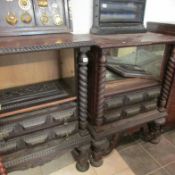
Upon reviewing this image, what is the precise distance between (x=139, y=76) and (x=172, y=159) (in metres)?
0.85

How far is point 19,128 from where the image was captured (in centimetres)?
110

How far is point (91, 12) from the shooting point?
4.66 ft

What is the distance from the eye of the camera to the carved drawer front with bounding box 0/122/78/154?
3.64 ft

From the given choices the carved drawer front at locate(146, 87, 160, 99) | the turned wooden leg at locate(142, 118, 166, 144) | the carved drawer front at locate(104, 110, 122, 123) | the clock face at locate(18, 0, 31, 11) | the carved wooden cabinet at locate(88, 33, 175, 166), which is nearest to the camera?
the clock face at locate(18, 0, 31, 11)

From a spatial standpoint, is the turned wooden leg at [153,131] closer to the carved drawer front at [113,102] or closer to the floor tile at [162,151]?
the floor tile at [162,151]

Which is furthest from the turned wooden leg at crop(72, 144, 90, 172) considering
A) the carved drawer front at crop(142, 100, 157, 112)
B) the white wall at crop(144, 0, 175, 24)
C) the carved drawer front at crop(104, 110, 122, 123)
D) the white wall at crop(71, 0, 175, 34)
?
the white wall at crop(144, 0, 175, 24)

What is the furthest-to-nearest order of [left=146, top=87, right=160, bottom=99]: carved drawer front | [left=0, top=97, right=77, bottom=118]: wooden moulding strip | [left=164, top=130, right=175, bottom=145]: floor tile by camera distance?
[left=164, top=130, right=175, bottom=145]: floor tile < [left=146, top=87, right=160, bottom=99]: carved drawer front < [left=0, top=97, right=77, bottom=118]: wooden moulding strip

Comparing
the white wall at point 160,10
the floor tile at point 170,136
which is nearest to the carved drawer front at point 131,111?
the floor tile at point 170,136

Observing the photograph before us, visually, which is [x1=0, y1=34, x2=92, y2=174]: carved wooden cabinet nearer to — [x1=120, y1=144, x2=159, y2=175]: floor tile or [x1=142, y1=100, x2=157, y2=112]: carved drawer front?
[x1=120, y1=144, x2=159, y2=175]: floor tile

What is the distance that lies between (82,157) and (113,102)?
505 mm

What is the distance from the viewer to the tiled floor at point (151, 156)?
1.54 metres

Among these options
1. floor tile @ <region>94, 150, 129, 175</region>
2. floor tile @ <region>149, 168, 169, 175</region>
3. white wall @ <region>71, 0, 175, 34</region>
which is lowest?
floor tile @ <region>149, 168, 169, 175</region>

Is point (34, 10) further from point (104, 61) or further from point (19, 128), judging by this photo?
point (19, 128)

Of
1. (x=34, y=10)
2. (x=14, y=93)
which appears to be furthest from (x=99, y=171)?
(x=34, y=10)
